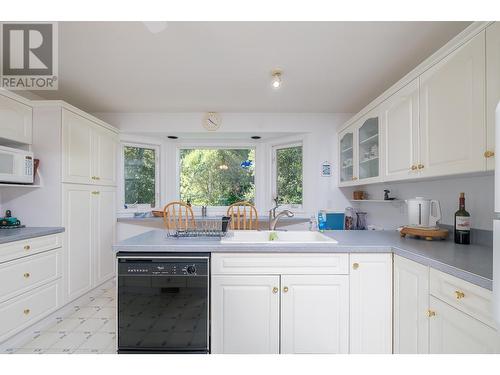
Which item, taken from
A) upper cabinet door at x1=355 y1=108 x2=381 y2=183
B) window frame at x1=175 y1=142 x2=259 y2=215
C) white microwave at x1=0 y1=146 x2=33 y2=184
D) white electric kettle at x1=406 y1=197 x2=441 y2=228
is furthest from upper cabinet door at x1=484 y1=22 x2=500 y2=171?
white microwave at x1=0 y1=146 x2=33 y2=184

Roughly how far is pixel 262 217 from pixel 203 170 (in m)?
1.18

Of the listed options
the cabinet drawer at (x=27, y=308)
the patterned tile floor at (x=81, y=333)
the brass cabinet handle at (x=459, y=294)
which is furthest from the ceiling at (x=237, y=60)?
the patterned tile floor at (x=81, y=333)

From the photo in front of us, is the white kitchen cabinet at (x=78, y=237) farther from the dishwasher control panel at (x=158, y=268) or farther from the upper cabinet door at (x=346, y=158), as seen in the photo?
the upper cabinet door at (x=346, y=158)

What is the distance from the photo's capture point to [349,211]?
3207 millimetres

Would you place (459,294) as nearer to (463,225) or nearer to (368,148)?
(463,225)

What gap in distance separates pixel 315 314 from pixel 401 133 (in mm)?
1416

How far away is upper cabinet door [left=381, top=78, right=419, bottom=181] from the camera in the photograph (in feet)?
5.38

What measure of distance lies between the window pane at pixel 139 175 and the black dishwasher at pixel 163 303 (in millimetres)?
2187

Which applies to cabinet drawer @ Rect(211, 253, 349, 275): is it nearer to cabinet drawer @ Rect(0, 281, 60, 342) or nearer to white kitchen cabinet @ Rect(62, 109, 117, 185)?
cabinet drawer @ Rect(0, 281, 60, 342)

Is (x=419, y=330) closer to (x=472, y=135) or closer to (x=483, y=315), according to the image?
(x=483, y=315)

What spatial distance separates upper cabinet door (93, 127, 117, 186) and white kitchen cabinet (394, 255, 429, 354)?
308cm

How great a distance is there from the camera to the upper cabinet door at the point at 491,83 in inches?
42.4

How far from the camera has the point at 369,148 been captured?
2363 mm

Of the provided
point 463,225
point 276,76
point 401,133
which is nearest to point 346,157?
point 401,133
